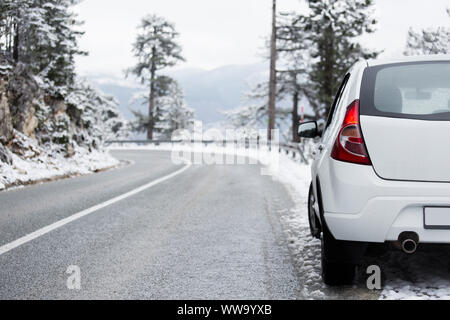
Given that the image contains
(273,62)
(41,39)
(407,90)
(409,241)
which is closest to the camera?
(409,241)

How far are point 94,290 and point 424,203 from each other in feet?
8.24

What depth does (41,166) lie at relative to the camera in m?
13.5

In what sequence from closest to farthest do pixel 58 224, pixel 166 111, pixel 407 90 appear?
pixel 407 90, pixel 58 224, pixel 166 111

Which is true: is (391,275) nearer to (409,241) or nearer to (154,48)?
(409,241)

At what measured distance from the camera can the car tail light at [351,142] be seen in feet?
10.4

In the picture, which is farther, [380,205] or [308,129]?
[308,129]

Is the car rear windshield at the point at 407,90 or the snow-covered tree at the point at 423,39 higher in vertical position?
the snow-covered tree at the point at 423,39

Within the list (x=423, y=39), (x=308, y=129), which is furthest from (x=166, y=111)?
(x=308, y=129)

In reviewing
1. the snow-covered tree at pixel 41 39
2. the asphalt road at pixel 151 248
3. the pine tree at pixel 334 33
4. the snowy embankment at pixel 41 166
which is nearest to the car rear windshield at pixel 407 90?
the asphalt road at pixel 151 248

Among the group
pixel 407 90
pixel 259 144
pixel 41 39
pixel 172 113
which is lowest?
pixel 259 144

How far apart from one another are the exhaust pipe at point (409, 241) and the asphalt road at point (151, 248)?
88 centimetres

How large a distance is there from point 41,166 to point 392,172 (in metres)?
12.3

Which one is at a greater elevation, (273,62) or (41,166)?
(273,62)

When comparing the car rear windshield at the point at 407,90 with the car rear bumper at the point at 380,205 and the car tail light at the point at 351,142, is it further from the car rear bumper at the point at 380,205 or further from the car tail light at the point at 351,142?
the car rear bumper at the point at 380,205
